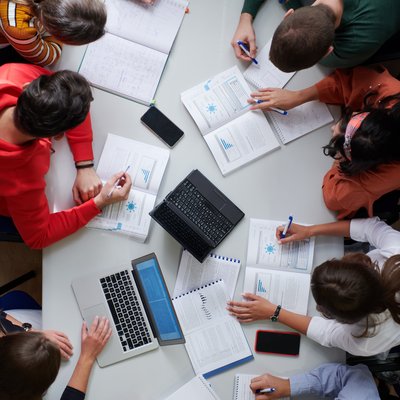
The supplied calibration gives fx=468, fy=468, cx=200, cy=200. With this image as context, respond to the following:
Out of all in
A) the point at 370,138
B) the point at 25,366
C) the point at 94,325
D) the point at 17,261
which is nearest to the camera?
the point at 25,366

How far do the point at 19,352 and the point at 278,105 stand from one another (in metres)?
1.10

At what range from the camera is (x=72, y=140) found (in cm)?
151

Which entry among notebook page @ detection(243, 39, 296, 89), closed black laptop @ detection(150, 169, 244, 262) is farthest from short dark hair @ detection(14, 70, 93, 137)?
notebook page @ detection(243, 39, 296, 89)

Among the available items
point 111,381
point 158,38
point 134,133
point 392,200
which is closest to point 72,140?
point 134,133

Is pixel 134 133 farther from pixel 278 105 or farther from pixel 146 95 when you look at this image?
pixel 278 105

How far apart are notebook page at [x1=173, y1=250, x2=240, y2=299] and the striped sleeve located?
79 cm

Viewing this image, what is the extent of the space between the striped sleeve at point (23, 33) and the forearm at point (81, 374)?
0.96m

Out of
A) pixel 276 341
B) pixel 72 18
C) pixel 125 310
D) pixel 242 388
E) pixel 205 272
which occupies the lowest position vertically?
pixel 242 388

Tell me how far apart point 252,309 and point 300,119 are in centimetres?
67

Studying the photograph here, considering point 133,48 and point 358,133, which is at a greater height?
point 133,48

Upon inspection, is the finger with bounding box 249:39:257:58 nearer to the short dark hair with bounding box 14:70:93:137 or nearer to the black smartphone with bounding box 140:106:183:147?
the black smartphone with bounding box 140:106:183:147

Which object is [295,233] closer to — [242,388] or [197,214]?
[197,214]

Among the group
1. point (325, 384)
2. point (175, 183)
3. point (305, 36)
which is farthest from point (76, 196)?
point (325, 384)

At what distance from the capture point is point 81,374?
1438 mm
